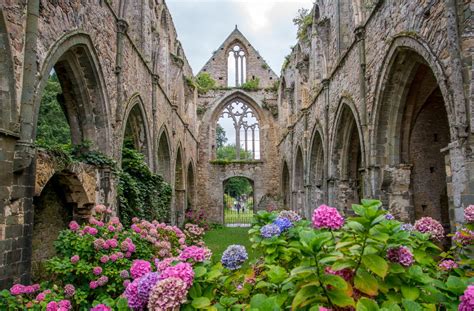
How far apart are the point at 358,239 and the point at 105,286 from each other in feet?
9.65

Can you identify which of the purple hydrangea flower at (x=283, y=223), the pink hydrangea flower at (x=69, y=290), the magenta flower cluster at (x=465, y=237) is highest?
the purple hydrangea flower at (x=283, y=223)

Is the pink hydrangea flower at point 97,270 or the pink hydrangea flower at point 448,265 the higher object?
the pink hydrangea flower at point 448,265

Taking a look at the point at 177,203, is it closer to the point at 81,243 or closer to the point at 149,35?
the point at 149,35

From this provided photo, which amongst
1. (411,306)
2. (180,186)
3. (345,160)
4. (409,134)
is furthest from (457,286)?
(180,186)

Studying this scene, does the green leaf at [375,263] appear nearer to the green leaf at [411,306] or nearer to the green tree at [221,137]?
the green leaf at [411,306]

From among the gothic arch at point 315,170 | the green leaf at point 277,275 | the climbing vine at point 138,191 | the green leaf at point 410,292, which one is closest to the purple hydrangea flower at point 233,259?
the green leaf at point 277,275

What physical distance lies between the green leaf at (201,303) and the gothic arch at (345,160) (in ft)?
31.3

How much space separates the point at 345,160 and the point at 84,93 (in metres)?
7.38

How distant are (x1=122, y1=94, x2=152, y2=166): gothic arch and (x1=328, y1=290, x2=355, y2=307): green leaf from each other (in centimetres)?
952

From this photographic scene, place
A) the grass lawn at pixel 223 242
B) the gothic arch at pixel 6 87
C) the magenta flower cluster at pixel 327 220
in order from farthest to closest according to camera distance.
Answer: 1. the grass lawn at pixel 223 242
2. the gothic arch at pixel 6 87
3. the magenta flower cluster at pixel 327 220

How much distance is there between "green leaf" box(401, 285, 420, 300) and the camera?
1.50m

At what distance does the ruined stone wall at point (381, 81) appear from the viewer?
4527 mm

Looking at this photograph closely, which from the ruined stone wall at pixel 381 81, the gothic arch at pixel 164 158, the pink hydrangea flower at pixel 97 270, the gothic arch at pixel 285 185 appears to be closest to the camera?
the pink hydrangea flower at pixel 97 270

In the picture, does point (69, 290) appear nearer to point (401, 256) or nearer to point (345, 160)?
point (401, 256)
